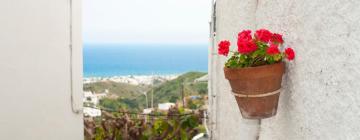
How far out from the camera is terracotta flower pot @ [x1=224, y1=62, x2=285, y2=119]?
4.65 feet

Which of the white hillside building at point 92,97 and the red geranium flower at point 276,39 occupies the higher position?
the red geranium flower at point 276,39

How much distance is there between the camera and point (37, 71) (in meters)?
3.31

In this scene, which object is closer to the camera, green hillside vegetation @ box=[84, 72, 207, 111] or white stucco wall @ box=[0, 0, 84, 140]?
white stucco wall @ box=[0, 0, 84, 140]

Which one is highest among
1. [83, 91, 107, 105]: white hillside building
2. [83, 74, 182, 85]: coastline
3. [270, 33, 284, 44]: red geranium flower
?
[270, 33, 284, 44]: red geranium flower

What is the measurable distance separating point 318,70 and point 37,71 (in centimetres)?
260

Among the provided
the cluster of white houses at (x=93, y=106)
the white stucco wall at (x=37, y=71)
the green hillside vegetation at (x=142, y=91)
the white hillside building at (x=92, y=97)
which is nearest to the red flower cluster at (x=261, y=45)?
the white stucco wall at (x=37, y=71)

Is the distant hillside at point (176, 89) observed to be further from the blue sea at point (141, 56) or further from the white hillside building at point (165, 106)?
the blue sea at point (141, 56)

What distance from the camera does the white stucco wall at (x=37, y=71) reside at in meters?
2.97

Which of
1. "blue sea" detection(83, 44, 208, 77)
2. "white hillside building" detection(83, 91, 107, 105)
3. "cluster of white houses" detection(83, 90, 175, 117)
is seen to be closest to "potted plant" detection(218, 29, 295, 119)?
"cluster of white houses" detection(83, 90, 175, 117)

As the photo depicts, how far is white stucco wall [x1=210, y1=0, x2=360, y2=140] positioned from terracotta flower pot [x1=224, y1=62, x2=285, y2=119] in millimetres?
61

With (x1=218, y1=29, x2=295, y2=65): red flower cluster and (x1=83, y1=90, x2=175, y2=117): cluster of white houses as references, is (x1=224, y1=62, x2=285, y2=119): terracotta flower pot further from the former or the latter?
(x1=83, y1=90, x2=175, y2=117): cluster of white houses

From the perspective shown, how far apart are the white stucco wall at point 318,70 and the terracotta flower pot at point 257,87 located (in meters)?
0.06

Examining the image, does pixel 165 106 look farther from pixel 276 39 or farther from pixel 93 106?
pixel 276 39

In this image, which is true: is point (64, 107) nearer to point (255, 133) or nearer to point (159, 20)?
point (255, 133)
